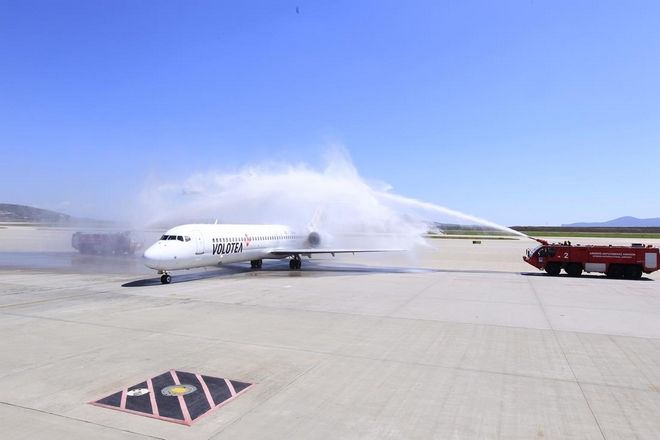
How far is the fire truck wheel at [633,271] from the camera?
26.5m

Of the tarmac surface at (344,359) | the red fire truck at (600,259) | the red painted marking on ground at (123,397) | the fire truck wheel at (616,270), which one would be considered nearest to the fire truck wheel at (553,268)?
the red fire truck at (600,259)

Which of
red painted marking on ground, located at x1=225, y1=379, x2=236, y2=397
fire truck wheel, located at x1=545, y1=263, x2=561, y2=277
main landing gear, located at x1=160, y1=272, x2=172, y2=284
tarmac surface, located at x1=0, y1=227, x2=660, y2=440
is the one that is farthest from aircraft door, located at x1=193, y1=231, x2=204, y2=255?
fire truck wheel, located at x1=545, y1=263, x2=561, y2=277

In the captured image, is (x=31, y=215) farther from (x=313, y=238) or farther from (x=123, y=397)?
(x=123, y=397)

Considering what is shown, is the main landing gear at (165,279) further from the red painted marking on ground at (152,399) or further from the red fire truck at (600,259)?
the red fire truck at (600,259)

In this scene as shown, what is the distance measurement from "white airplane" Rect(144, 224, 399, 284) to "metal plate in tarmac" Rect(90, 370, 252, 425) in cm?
1332

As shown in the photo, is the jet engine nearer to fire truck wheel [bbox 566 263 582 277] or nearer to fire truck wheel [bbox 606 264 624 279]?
fire truck wheel [bbox 566 263 582 277]

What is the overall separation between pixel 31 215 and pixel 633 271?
61.3 m

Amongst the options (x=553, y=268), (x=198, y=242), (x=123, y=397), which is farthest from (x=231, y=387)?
(x=553, y=268)

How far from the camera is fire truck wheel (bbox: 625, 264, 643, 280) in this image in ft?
87.0

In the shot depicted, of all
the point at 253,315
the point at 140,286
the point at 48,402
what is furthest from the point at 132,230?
the point at 48,402

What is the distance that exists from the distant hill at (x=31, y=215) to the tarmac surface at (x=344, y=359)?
34.2 metres

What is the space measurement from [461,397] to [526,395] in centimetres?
118

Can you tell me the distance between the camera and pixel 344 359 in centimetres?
973

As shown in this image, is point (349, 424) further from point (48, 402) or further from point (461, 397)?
point (48, 402)
